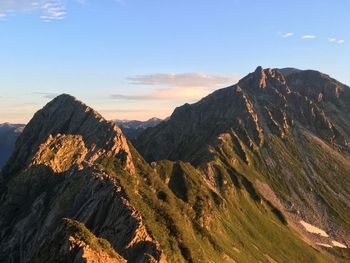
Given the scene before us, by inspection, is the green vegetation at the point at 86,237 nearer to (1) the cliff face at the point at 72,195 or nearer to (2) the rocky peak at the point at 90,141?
(1) the cliff face at the point at 72,195

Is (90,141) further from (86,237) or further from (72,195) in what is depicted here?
(86,237)

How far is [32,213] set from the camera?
14138cm

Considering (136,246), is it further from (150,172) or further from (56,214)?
(150,172)

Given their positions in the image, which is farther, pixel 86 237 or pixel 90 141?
pixel 90 141

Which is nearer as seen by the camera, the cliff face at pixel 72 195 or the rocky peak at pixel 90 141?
the cliff face at pixel 72 195

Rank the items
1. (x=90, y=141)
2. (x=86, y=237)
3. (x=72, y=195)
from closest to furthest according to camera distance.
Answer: (x=86, y=237), (x=72, y=195), (x=90, y=141)

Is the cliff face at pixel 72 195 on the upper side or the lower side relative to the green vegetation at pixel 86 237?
lower

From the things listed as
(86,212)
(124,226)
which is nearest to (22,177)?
(86,212)

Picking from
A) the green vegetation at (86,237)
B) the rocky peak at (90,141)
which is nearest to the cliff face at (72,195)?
the rocky peak at (90,141)

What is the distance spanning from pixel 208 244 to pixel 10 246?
7607cm

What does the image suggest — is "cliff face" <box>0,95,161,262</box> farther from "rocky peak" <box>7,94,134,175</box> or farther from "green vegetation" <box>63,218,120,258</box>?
"green vegetation" <box>63,218,120,258</box>

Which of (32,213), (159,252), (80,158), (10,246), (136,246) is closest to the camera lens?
(159,252)

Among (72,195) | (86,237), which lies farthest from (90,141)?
(86,237)

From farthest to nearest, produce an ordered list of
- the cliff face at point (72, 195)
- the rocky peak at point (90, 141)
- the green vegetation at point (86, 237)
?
1. the rocky peak at point (90, 141)
2. the cliff face at point (72, 195)
3. the green vegetation at point (86, 237)
